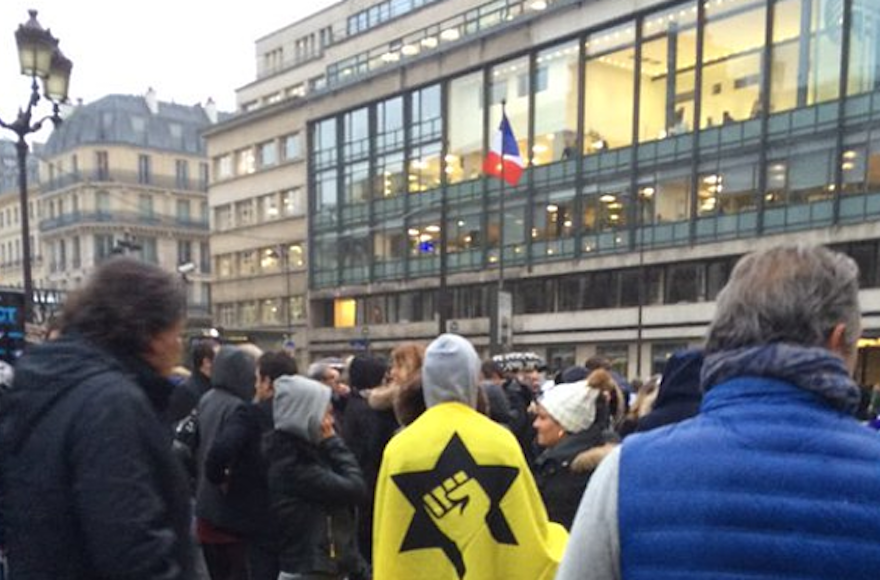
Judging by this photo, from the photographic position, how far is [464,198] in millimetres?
40750

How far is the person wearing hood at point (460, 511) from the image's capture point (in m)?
2.92

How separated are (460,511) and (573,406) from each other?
121cm

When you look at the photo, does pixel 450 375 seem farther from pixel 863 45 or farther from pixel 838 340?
pixel 863 45

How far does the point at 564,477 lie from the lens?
3.73 meters

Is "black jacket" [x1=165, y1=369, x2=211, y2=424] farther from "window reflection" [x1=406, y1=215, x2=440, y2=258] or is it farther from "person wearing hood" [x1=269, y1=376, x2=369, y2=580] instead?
"window reflection" [x1=406, y1=215, x2=440, y2=258]

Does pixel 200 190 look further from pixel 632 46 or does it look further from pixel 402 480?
pixel 402 480

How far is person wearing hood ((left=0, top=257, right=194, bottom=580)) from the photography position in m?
2.00

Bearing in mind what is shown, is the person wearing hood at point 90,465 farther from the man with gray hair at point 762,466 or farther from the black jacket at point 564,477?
the black jacket at point 564,477

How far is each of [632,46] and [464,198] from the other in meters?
11.5

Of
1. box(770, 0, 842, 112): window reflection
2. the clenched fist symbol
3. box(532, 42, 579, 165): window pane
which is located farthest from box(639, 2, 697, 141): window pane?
the clenched fist symbol

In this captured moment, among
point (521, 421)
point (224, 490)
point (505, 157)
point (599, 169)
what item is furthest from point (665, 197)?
point (224, 490)

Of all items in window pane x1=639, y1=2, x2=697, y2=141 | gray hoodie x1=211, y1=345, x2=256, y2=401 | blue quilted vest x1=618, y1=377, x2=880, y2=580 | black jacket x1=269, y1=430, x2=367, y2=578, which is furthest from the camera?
window pane x1=639, y1=2, x2=697, y2=141

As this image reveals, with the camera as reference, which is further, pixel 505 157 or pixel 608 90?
pixel 608 90

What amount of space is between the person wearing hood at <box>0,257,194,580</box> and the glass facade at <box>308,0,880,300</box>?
91.5 feet
